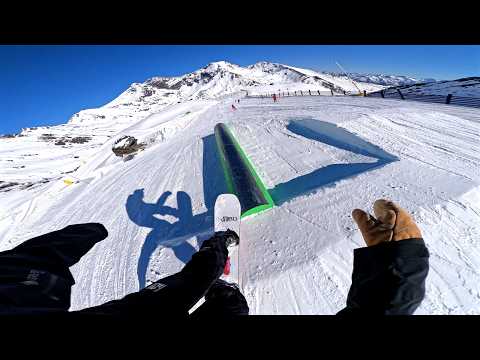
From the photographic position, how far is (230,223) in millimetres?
4004

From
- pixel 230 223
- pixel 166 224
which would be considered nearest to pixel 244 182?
pixel 230 223

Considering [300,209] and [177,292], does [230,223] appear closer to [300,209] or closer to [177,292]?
[300,209]

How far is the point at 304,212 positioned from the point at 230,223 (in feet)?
4.06

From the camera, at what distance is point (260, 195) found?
476 centimetres

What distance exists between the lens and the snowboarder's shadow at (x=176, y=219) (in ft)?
13.0

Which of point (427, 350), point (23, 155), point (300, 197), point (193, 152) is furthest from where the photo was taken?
point (23, 155)

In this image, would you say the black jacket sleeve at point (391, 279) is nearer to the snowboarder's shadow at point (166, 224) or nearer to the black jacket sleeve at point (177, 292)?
the black jacket sleeve at point (177, 292)

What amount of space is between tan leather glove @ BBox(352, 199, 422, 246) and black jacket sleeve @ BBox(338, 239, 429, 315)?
77 mm

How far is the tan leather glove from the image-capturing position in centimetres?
173

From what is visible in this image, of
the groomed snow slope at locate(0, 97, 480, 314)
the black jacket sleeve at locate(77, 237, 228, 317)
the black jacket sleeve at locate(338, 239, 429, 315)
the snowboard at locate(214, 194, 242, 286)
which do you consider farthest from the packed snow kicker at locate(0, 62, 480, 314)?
the black jacket sleeve at locate(338, 239, 429, 315)
